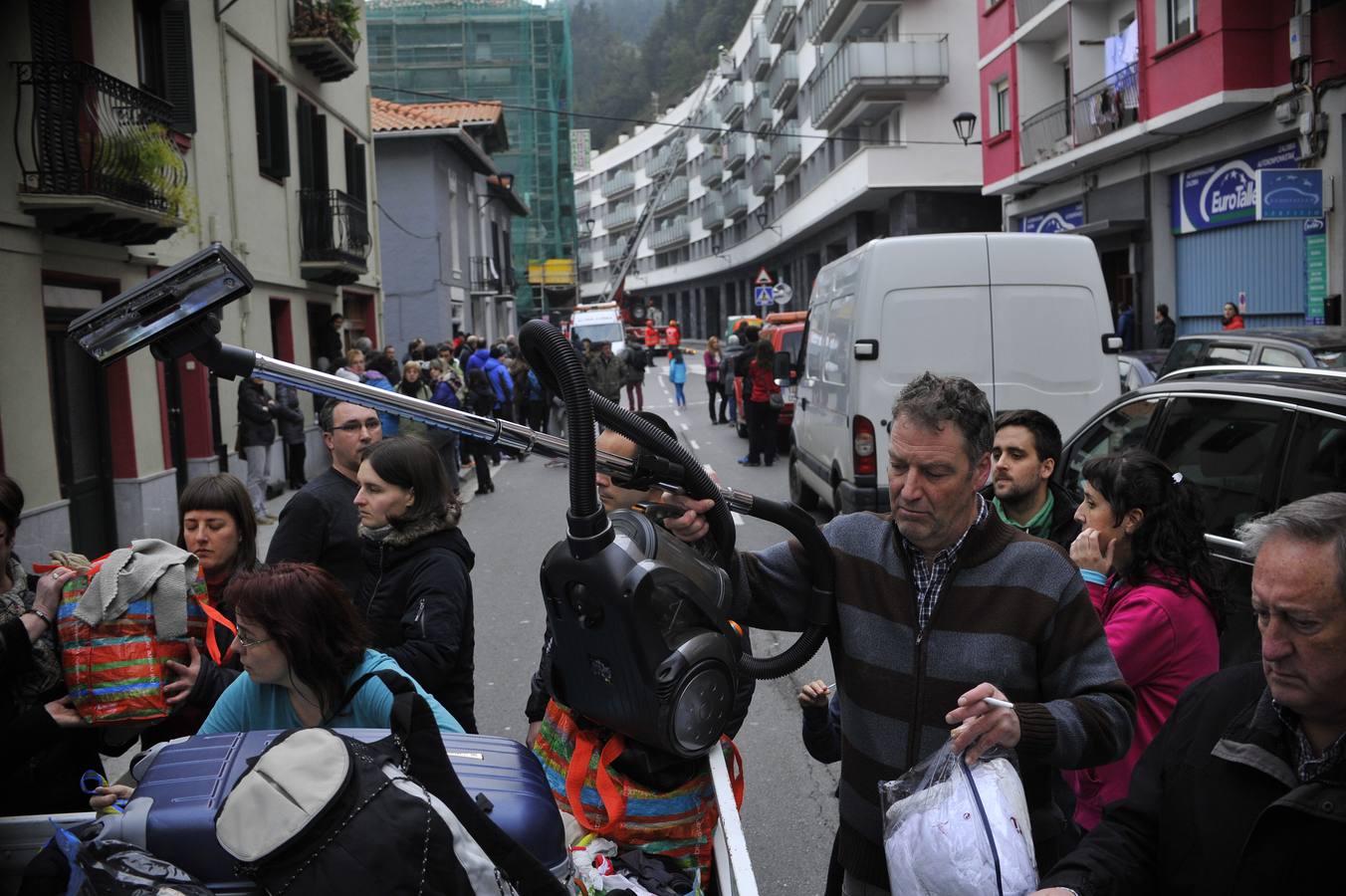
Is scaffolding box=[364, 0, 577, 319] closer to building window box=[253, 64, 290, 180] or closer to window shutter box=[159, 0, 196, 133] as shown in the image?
building window box=[253, 64, 290, 180]

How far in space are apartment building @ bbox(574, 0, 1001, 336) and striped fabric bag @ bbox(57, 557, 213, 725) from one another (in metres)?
30.6

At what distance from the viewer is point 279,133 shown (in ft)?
58.6

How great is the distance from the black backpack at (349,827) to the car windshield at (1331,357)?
294 inches

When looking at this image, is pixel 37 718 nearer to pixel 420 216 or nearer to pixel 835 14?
pixel 420 216

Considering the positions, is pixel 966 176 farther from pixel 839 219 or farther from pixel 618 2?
pixel 618 2

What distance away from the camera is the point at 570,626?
1.92 meters

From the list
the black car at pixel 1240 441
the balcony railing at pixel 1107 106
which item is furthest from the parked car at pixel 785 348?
the black car at pixel 1240 441

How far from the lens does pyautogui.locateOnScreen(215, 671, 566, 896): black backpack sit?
1.69 m

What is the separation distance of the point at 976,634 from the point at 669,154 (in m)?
85.3

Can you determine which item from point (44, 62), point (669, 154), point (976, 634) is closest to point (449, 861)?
point (976, 634)

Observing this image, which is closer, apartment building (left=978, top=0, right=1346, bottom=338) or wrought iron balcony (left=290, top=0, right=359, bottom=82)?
apartment building (left=978, top=0, right=1346, bottom=338)

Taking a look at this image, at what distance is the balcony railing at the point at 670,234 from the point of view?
8206cm

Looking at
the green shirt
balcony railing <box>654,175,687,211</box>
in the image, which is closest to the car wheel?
the green shirt

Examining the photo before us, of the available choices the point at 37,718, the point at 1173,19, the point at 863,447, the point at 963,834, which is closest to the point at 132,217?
the point at 863,447
